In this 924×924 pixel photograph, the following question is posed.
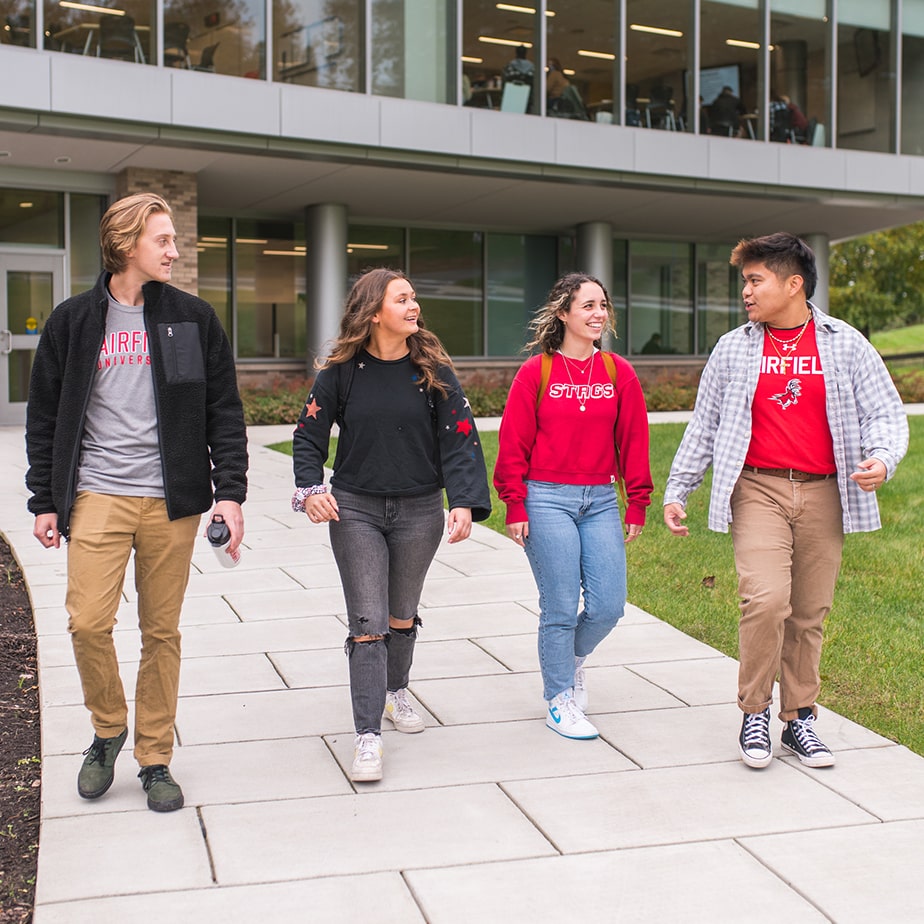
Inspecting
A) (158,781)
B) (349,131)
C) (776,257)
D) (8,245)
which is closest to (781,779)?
(776,257)

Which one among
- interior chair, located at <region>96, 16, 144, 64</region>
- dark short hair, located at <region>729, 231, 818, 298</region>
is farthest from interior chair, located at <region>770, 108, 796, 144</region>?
dark short hair, located at <region>729, 231, 818, 298</region>

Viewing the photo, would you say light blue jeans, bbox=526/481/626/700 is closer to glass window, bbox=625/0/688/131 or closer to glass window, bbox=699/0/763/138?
glass window, bbox=625/0/688/131

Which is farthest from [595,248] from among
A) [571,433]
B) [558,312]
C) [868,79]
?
[571,433]

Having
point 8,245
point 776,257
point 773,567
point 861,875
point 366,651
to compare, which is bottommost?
point 861,875

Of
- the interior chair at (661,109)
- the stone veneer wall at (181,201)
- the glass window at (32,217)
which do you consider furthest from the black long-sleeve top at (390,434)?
the interior chair at (661,109)

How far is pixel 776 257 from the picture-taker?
457 centimetres

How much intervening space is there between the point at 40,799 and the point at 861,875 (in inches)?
109

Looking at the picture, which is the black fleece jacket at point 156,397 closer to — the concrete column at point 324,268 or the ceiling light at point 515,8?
the concrete column at point 324,268

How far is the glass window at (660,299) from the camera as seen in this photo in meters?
28.8

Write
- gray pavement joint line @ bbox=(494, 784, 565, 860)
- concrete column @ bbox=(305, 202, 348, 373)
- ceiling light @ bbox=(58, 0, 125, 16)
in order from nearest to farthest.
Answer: gray pavement joint line @ bbox=(494, 784, 565, 860) < ceiling light @ bbox=(58, 0, 125, 16) < concrete column @ bbox=(305, 202, 348, 373)

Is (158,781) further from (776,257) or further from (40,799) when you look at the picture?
(776,257)

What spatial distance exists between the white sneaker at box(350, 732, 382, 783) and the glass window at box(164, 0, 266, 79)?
15.0 metres

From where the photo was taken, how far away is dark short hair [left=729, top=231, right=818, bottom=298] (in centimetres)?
458

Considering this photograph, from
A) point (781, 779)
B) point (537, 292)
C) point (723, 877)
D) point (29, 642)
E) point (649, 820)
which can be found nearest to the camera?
point (723, 877)
